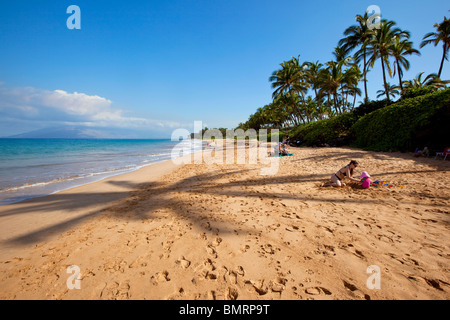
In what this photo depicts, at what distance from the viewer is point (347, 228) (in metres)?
3.19

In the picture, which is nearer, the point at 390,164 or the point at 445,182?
the point at 445,182

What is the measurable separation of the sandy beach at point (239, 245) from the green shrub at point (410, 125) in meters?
5.88

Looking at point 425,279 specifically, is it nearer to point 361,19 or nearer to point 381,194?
point 381,194

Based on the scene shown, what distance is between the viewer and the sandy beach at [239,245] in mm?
2053

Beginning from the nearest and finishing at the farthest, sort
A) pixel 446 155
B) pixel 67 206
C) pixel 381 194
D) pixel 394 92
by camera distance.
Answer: pixel 381 194 → pixel 67 206 → pixel 446 155 → pixel 394 92

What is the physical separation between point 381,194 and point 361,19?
26.7 meters

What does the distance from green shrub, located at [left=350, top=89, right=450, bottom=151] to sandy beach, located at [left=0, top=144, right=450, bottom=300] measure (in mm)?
5877


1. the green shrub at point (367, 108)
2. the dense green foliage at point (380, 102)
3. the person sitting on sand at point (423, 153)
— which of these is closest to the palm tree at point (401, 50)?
the dense green foliage at point (380, 102)

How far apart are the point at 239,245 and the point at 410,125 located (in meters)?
13.2

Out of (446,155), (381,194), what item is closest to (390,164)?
(446,155)

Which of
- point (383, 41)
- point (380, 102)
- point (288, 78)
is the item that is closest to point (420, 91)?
point (380, 102)

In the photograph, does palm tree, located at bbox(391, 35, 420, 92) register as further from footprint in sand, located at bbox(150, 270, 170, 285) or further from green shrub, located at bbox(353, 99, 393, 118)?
footprint in sand, located at bbox(150, 270, 170, 285)

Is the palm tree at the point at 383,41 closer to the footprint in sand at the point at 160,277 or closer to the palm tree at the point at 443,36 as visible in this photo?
the palm tree at the point at 443,36

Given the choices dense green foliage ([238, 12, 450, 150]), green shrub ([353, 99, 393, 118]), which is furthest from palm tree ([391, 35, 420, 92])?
green shrub ([353, 99, 393, 118])
